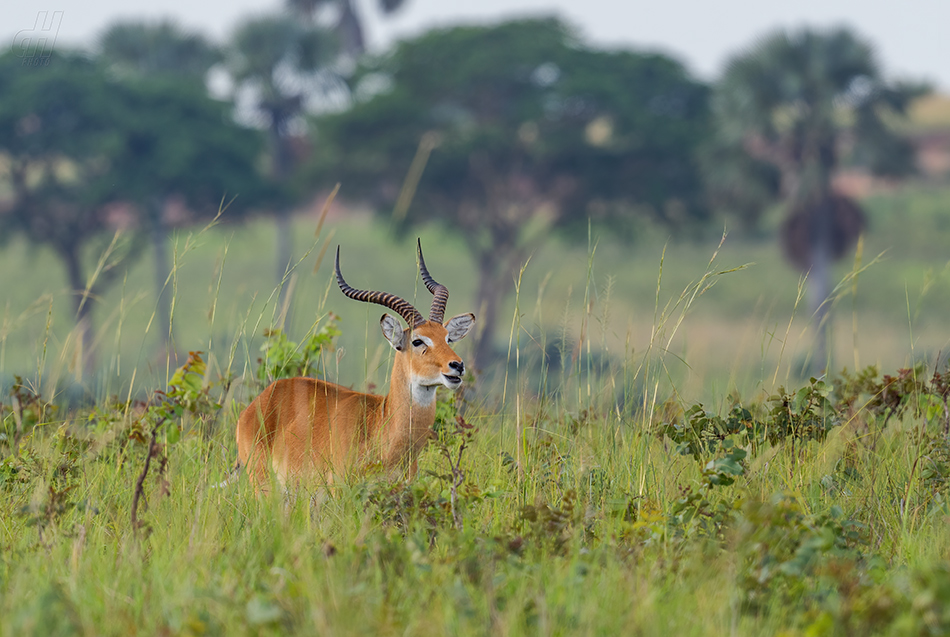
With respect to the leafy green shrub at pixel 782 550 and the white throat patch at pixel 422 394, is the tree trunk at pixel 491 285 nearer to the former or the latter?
the white throat patch at pixel 422 394

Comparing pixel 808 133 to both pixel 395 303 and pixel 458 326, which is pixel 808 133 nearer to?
pixel 458 326

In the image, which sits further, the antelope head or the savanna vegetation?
the antelope head

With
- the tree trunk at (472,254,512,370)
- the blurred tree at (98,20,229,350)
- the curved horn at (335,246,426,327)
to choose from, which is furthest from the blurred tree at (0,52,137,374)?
the curved horn at (335,246,426,327)

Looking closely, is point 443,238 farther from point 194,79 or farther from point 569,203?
point 194,79

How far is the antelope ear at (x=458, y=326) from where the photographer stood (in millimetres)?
5467

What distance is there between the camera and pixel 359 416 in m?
5.11

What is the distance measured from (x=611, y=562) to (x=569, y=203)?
2424cm

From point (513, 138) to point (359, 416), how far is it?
22151 mm

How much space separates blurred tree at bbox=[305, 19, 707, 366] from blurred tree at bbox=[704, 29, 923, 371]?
1371 mm

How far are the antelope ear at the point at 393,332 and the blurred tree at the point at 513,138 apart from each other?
2075cm

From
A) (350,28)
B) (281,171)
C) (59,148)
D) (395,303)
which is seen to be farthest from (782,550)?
(350,28)

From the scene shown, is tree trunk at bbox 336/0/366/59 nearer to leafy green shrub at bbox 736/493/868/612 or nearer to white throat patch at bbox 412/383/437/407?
white throat patch at bbox 412/383/437/407

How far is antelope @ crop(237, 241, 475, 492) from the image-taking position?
4.90 m

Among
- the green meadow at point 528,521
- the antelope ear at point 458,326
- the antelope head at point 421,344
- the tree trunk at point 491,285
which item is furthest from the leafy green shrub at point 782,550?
the tree trunk at point 491,285
